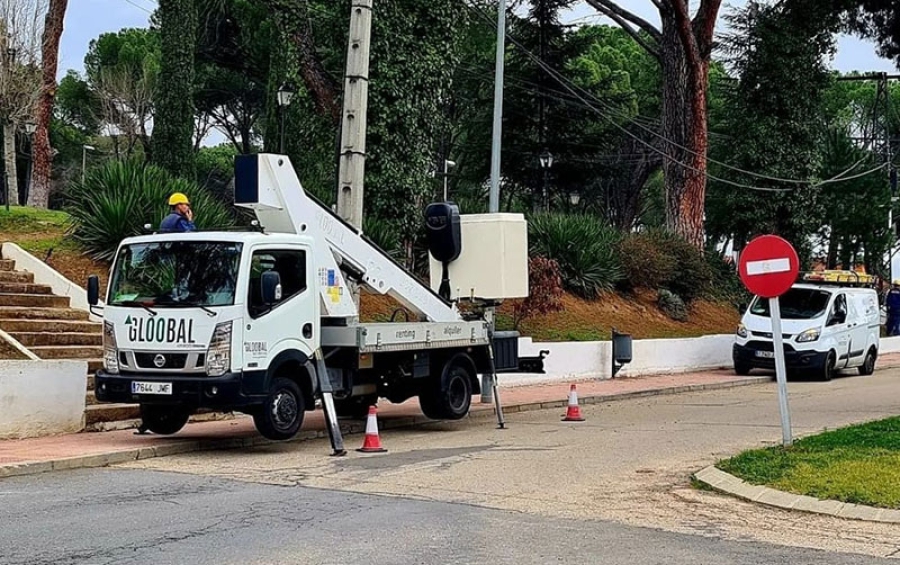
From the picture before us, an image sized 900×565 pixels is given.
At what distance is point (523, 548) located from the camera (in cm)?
749

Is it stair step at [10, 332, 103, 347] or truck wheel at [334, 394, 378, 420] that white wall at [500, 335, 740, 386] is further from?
stair step at [10, 332, 103, 347]

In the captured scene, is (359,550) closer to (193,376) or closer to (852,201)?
(193,376)

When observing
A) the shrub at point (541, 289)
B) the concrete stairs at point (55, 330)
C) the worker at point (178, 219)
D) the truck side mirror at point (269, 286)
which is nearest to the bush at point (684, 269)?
the shrub at point (541, 289)

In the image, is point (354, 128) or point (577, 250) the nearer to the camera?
point (354, 128)

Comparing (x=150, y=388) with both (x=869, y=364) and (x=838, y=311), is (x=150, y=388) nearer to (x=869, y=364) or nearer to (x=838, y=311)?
(x=838, y=311)

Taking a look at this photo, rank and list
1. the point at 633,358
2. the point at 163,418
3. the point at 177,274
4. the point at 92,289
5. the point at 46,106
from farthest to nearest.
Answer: the point at 46,106 → the point at 633,358 → the point at 163,418 → the point at 92,289 → the point at 177,274

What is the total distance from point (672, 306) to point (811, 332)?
5987 millimetres

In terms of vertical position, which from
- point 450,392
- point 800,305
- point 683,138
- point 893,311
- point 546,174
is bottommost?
point 450,392

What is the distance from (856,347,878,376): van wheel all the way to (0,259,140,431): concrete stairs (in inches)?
728

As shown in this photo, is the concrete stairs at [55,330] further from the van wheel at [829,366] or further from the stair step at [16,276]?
the van wheel at [829,366]

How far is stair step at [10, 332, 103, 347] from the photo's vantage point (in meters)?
15.1

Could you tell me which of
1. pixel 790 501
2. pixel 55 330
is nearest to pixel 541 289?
pixel 55 330

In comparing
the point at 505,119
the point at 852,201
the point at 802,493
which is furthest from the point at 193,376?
the point at 852,201

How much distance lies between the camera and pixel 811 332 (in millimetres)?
24281
